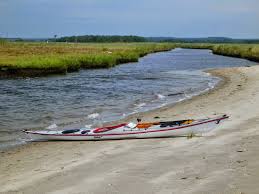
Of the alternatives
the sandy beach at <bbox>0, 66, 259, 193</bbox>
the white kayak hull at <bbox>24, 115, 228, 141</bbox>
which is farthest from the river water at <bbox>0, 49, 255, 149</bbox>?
the sandy beach at <bbox>0, 66, 259, 193</bbox>

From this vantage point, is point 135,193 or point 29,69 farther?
point 29,69

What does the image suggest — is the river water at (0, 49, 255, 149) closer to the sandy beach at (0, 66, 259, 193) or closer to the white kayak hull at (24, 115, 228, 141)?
the white kayak hull at (24, 115, 228, 141)

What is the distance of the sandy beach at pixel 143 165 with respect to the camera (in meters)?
9.57

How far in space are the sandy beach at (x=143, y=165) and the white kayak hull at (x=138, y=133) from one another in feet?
0.88

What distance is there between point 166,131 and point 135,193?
6.08 meters

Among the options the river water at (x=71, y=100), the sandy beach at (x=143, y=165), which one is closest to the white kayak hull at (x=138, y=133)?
the sandy beach at (x=143, y=165)

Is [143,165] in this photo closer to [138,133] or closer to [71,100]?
[138,133]

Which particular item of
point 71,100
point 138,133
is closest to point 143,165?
point 138,133

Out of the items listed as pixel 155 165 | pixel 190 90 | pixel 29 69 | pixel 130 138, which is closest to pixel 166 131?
pixel 130 138

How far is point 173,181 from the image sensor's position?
386 inches

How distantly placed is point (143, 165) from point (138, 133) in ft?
13.0

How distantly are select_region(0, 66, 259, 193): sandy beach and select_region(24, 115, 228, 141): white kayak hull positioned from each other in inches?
10.6

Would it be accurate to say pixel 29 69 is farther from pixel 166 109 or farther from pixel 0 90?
pixel 166 109

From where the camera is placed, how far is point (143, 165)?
11352mm
